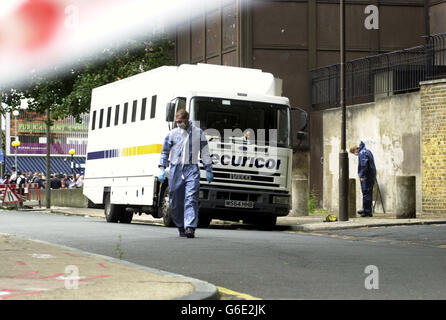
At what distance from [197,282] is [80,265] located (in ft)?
6.65

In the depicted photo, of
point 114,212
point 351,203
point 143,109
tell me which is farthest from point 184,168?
point 114,212

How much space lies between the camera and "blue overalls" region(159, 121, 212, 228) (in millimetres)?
14883

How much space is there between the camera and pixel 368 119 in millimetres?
27172

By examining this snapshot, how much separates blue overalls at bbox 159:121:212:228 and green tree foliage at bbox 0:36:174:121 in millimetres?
17903

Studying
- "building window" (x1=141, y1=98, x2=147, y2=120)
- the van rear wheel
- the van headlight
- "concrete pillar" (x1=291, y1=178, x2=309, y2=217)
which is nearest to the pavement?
the van headlight

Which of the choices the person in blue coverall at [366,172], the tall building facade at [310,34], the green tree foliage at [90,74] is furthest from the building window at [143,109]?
the green tree foliage at [90,74]

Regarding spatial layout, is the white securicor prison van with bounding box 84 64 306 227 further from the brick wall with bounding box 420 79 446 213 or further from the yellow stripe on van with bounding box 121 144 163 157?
the brick wall with bounding box 420 79 446 213

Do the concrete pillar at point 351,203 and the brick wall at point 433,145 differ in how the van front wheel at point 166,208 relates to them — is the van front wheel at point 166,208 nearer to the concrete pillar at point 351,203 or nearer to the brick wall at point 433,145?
the concrete pillar at point 351,203

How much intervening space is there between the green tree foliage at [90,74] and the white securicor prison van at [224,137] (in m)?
11.2

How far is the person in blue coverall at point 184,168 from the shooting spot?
1488 cm

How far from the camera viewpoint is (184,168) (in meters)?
15.0

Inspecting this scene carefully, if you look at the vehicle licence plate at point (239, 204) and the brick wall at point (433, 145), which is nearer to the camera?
the vehicle licence plate at point (239, 204)

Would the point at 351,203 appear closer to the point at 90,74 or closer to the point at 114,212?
the point at 114,212

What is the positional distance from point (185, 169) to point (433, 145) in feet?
34.5
